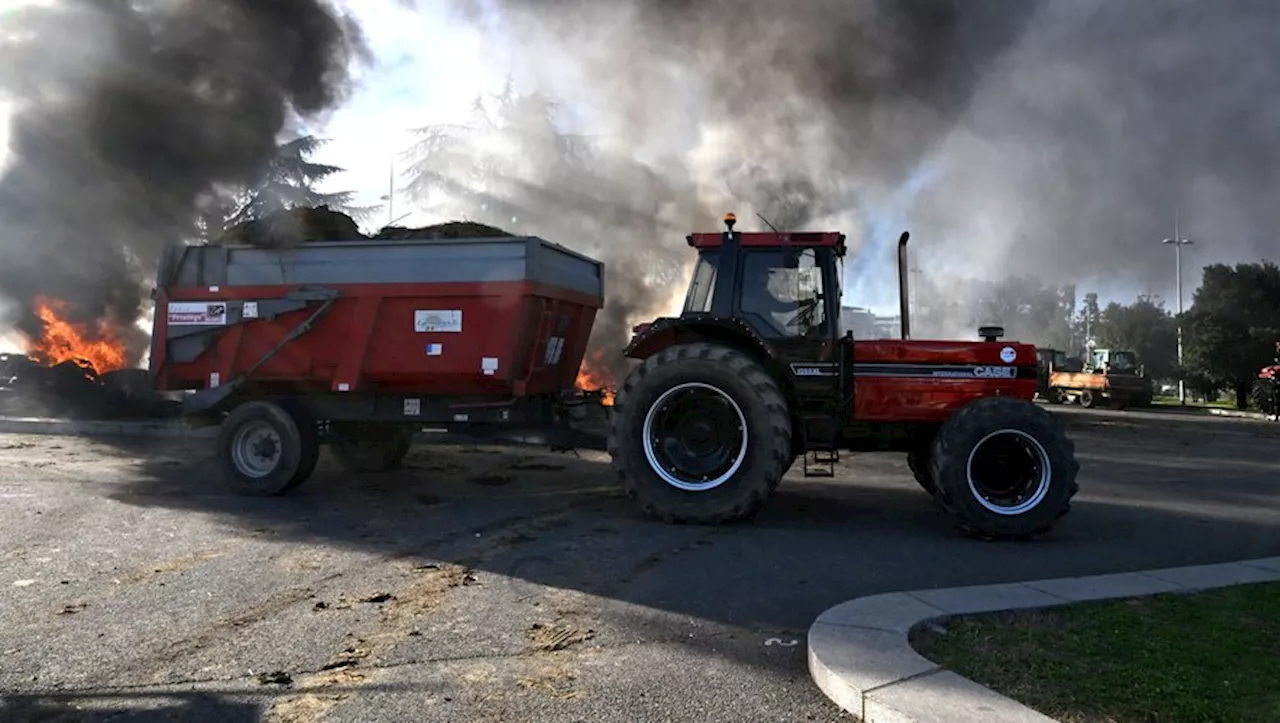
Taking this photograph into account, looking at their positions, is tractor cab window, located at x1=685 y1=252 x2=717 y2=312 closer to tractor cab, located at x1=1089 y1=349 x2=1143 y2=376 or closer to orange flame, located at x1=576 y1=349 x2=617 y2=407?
orange flame, located at x1=576 y1=349 x2=617 y2=407

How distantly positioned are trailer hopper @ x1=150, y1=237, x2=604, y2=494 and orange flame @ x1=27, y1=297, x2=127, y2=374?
10.1 metres

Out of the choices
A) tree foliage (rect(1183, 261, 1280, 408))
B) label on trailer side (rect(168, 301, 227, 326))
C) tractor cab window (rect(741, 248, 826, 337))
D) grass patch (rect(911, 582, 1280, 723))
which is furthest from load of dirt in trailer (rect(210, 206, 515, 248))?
tree foliage (rect(1183, 261, 1280, 408))

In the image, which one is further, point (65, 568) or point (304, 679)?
point (65, 568)

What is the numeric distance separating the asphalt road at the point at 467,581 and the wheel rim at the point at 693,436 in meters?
0.52

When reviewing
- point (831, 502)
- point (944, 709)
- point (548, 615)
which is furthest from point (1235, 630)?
point (831, 502)

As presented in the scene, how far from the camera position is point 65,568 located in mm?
5621

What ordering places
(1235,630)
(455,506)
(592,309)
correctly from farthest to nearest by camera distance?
(592,309), (455,506), (1235,630)

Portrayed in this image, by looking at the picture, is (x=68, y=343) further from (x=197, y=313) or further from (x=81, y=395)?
(x=197, y=313)

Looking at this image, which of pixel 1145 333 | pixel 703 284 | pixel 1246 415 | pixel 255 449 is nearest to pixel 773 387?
pixel 703 284

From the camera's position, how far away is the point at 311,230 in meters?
9.50

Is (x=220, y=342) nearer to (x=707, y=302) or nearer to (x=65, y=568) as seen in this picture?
(x=65, y=568)

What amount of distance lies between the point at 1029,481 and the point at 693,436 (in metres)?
2.80

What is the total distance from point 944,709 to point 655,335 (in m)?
4.82

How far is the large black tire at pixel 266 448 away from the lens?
8406 millimetres
